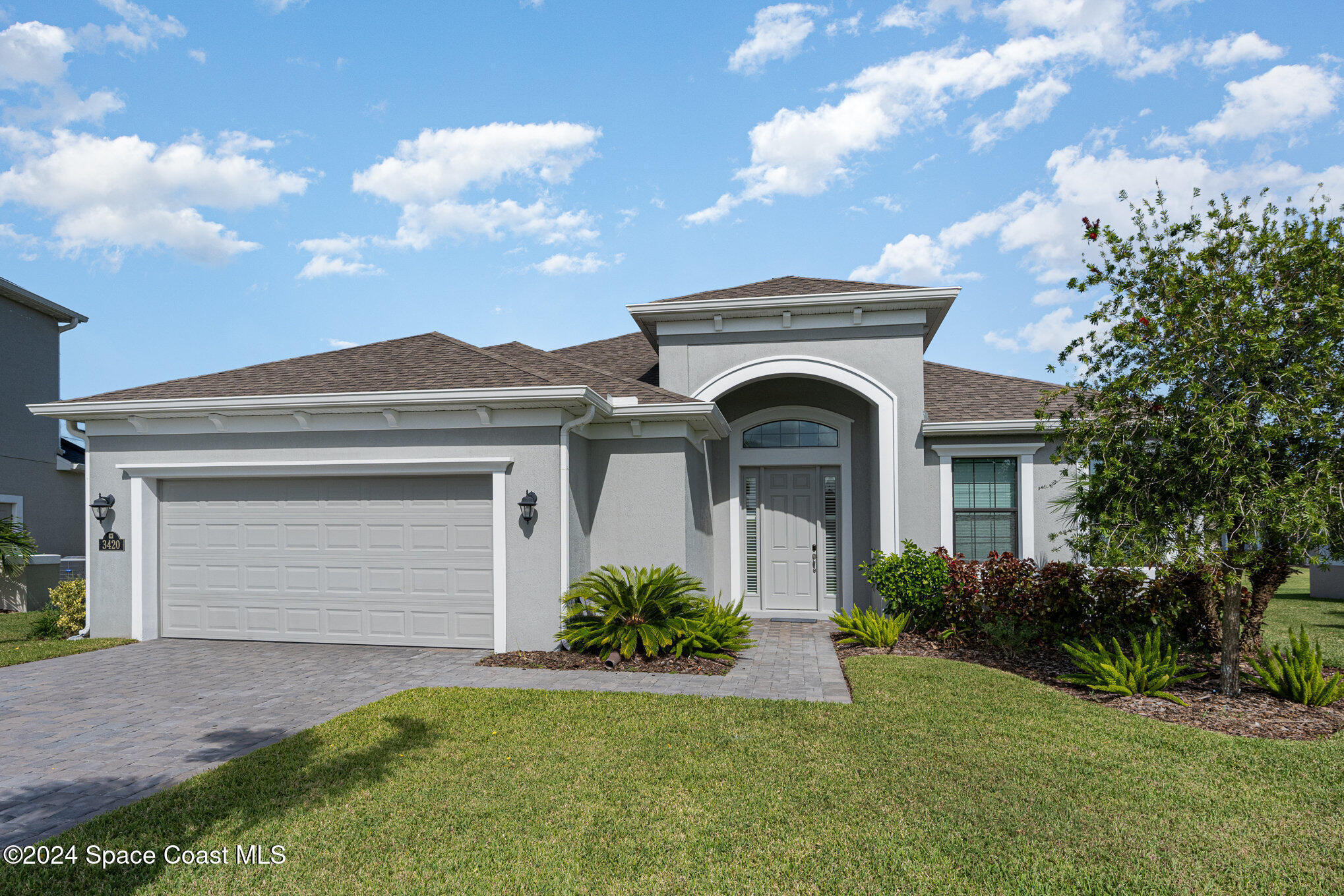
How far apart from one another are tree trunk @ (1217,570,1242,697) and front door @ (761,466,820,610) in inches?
247

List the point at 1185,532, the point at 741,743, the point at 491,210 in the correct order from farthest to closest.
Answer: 1. the point at 491,210
2. the point at 1185,532
3. the point at 741,743

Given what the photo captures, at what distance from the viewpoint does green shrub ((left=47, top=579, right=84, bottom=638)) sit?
10.4m

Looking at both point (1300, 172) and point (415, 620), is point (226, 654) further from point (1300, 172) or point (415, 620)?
point (1300, 172)

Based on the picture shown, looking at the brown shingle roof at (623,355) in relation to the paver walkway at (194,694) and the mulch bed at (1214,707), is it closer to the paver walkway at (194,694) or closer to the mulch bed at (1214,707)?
the paver walkway at (194,694)

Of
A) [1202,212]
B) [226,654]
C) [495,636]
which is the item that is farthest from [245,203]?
[1202,212]

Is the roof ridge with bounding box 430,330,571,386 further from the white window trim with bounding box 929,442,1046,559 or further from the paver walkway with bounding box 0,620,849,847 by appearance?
the white window trim with bounding box 929,442,1046,559

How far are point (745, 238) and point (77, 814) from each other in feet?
41.7

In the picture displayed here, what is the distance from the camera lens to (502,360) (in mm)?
10266

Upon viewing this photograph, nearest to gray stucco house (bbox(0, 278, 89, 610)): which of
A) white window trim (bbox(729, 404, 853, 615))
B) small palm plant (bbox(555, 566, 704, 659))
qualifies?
small palm plant (bbox(555, 566, 704, 659))

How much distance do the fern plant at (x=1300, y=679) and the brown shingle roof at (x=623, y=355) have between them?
9.09 m

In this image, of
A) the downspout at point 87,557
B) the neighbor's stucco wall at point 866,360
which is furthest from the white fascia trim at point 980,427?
the downspout at point 87,557

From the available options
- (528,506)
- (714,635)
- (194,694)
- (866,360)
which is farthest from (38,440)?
(866,360)

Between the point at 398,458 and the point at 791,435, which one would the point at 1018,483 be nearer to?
the point at 791,435

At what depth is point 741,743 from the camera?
5.36m
